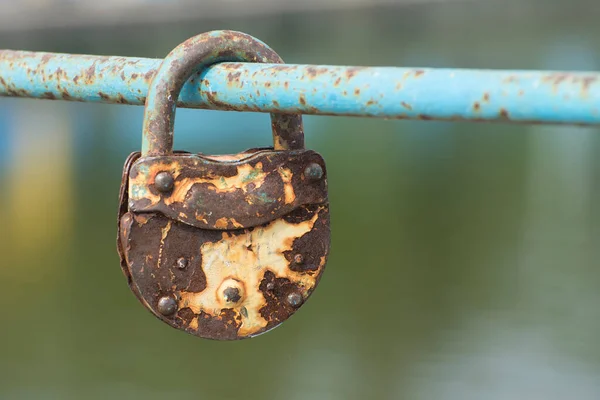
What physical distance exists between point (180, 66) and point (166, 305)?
0.54 feet

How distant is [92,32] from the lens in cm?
1684

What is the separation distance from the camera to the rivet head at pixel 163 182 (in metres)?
0.64

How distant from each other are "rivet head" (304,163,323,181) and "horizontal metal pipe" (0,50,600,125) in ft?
0.31

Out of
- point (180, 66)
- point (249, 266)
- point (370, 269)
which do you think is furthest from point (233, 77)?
point (370, 269)

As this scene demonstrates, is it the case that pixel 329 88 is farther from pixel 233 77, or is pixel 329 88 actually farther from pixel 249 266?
pixel 249 266

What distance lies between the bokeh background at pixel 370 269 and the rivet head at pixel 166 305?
452 centimetres

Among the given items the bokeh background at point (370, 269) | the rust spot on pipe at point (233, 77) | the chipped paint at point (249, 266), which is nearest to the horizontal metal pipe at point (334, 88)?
the rust spot on pipe at point (233, 77)

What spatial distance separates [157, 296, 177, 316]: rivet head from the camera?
0.65 m

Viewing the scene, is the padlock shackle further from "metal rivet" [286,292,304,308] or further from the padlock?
"metal rivet" [286,292,304,308]

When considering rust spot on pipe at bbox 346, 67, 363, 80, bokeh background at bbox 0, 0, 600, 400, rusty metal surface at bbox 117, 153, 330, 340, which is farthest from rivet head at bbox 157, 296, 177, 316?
bokeh background at bbox 0, 0, 600, 400

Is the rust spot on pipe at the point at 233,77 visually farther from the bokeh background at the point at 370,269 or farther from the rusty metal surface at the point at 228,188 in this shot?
the bokeh background at the point at 370,269

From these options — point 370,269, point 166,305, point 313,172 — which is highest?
point 370,269

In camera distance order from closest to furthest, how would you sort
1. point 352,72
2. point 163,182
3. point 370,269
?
point 352,72 < point 163,182 < point 370,269

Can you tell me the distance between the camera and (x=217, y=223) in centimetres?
67
